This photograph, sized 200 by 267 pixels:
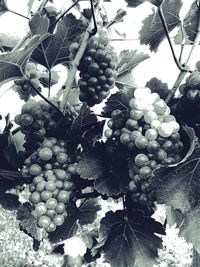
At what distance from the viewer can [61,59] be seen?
3.48 ft

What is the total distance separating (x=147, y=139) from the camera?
2.54ft

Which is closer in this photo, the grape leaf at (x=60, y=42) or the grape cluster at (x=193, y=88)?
the grape cluster at (x=193, y=88)

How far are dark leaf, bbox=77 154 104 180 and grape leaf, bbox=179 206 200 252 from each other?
208 millimetres

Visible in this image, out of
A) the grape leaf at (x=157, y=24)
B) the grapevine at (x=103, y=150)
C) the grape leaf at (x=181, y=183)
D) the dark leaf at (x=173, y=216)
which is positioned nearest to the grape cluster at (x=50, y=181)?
the grapevine at (x=103, y=150)

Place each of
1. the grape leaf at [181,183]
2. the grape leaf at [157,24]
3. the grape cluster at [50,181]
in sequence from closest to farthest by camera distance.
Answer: the grape leaf at [181,183]
the grape cluster at [50,181]
the grape leaf at [157,24]

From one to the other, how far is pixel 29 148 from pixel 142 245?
350 mm

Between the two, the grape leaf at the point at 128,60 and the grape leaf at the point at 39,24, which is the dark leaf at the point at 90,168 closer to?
the grape leaf at the point at 39,24

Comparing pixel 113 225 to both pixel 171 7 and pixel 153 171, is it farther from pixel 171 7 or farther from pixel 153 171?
pixel 171 7

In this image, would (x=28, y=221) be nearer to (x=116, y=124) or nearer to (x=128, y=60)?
(x=116, y=124)

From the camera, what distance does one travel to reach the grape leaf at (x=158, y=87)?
87cm

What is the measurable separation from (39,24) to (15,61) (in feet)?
0.34

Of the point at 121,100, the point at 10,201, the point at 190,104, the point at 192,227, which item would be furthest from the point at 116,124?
the point at 10,201

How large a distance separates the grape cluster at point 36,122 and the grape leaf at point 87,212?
0.24 metres

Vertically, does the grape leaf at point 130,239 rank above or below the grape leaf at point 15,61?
below
